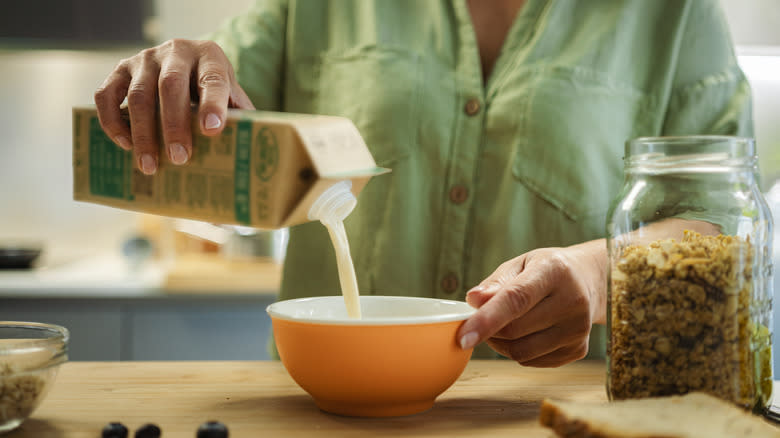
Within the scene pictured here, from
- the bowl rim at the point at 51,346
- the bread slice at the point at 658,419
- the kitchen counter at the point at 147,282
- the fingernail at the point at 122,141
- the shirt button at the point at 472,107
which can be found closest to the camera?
the bread slice at the point at 658,419

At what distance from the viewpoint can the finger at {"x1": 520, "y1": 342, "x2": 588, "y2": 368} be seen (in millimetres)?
817

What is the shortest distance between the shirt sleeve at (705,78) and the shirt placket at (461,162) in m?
0.32

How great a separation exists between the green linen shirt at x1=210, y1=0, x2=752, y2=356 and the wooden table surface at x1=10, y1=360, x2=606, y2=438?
27cm

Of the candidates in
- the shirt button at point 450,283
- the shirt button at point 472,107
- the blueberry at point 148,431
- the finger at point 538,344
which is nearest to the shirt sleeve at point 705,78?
the shirt button at point 472,107

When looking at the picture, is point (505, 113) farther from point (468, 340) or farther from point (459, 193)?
point (468, 340)

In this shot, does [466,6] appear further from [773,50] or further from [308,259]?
[773,50]

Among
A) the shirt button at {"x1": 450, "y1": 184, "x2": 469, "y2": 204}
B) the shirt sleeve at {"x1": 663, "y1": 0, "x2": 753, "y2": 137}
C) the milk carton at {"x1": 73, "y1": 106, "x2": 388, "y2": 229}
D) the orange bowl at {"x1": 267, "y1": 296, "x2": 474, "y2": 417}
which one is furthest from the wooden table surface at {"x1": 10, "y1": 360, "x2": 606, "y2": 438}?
the shirt sleeve at {"x1": 663, "y1": 0, "x2": 753, "y2": 137}

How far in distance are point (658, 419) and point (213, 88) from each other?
0.51m

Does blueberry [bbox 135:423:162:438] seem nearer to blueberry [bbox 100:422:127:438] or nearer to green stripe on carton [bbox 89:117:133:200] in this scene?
blueberry [bbox 100:422:127:438]

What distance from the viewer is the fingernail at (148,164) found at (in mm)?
731

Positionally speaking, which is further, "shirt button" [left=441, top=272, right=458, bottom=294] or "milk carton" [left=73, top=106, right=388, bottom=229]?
"shirt button" [left=441, top=272, right=458, bottom=294]

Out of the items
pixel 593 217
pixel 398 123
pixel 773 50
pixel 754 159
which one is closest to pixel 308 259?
pixel 398 123

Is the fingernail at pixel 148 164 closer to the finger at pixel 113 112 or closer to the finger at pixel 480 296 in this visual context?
the finger at pixel 113 112

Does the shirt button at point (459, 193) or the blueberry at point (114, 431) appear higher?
the shirt button at point (459, 193)
